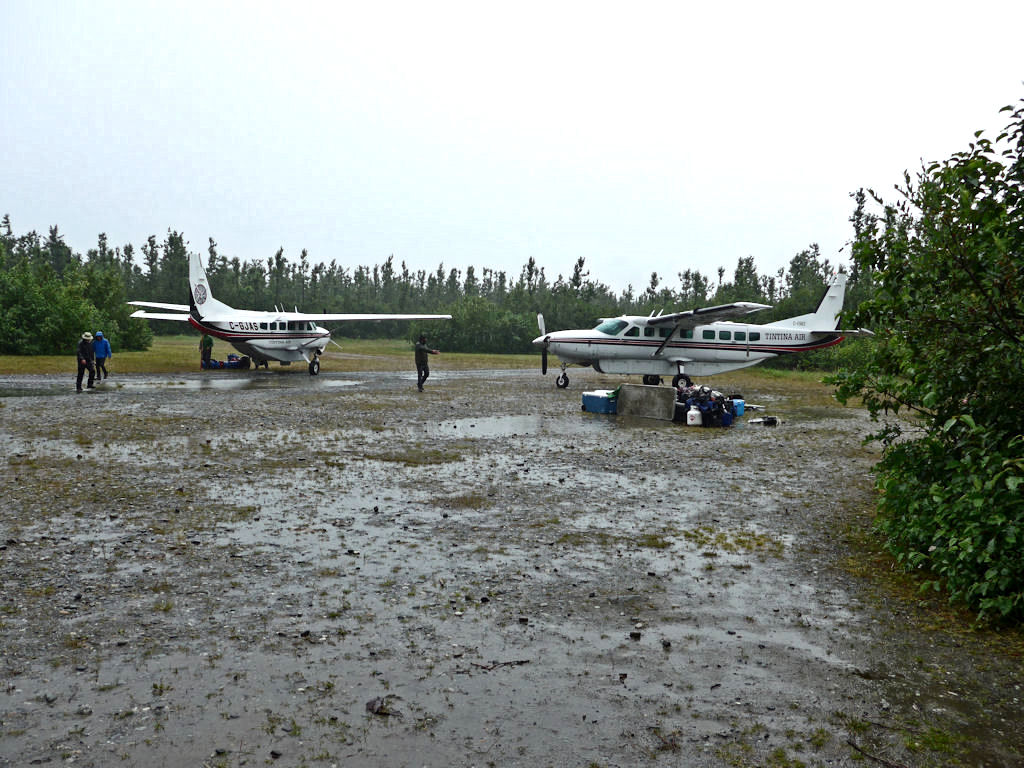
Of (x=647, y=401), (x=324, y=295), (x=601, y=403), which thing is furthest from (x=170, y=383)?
(x=324, y=295)

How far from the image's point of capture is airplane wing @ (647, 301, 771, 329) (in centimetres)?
2261

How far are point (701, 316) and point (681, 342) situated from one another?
1.63 m

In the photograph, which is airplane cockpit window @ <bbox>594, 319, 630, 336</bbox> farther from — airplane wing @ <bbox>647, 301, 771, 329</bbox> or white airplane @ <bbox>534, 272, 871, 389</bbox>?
airplane wing @ <bbox>647, 301, 771, 329</bbox>

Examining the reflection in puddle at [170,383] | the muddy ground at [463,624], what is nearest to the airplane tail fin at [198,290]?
the reflection in puddle at [170,383]

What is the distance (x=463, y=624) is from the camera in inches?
201

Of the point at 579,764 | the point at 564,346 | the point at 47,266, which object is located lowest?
the point at 579,764

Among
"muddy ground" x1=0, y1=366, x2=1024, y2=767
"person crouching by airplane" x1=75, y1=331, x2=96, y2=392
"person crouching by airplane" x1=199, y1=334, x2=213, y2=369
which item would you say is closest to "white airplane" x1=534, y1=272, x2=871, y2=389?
"person crouching by airplane" x1=75, y1=331, x2=96, y2=392

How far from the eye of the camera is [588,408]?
18156mm

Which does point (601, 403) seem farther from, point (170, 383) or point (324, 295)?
point (324, 295)

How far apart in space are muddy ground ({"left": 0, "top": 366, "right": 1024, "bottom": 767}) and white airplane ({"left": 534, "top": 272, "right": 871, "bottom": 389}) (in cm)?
1316

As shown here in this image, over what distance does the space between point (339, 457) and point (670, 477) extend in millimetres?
4976

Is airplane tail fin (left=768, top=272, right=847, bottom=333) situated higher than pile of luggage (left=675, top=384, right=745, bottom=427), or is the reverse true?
airplane tail fin (left=768, top=272, right=847, bottom=333)

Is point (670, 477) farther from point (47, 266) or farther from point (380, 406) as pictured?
point (47, 266)

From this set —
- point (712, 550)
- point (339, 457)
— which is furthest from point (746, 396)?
point (712, 550)
